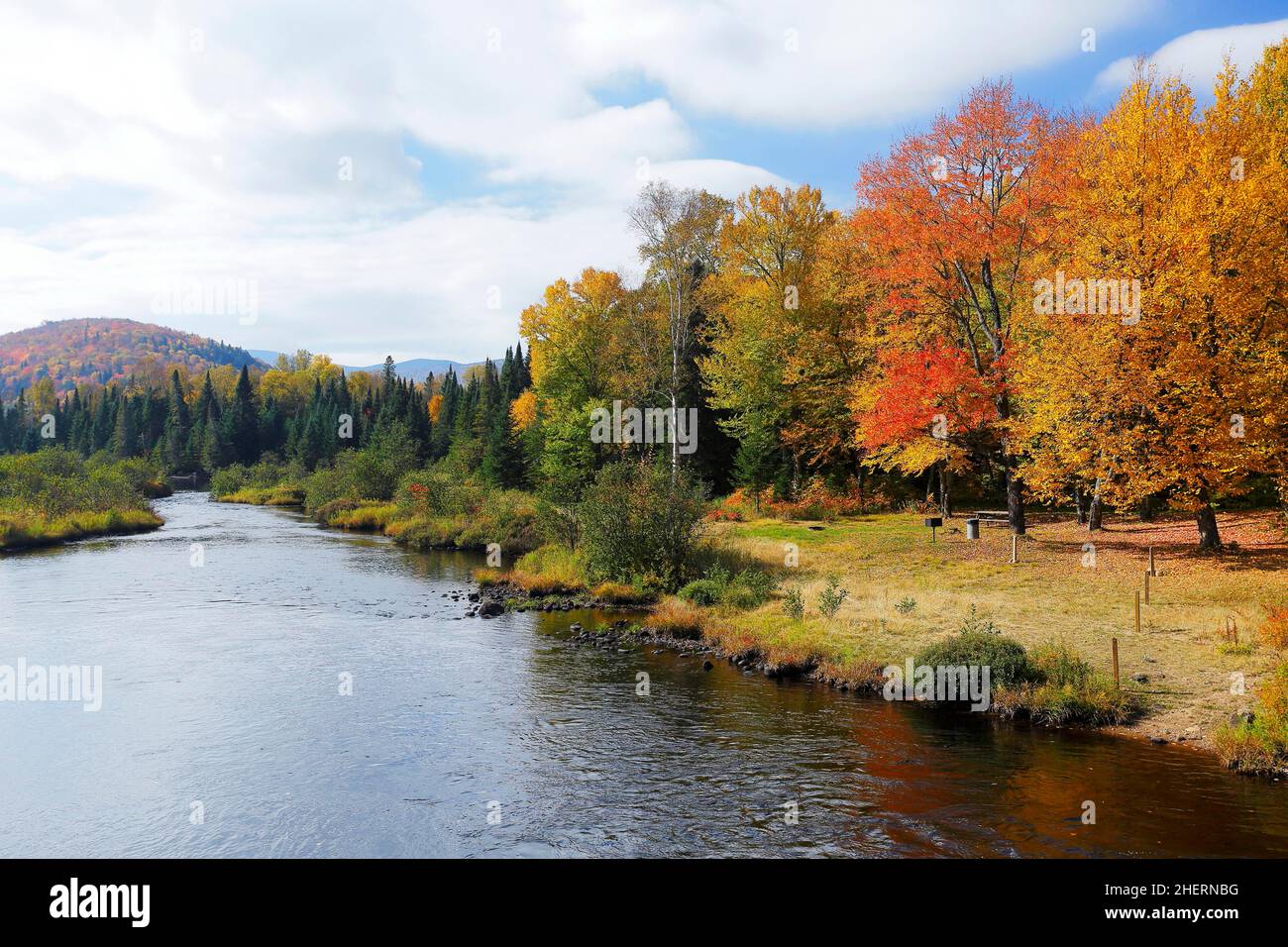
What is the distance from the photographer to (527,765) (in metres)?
15.9

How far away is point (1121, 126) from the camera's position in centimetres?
2691

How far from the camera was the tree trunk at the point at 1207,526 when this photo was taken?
27.1 meters

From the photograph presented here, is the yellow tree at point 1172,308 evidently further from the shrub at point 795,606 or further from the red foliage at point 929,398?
the shrub at point 795,606

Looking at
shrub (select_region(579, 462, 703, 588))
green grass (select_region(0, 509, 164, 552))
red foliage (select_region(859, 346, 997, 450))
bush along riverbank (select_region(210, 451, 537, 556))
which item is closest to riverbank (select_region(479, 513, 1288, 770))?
shrub (select_region(579, 462, 703, 588))

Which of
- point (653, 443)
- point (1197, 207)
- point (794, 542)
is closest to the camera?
point (1197, 207)

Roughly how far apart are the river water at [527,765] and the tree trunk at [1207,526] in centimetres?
1470

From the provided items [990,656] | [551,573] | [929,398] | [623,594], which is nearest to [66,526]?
[551,573]

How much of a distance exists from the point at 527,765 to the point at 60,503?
52.7 meters

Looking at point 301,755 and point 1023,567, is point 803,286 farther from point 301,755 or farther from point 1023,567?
point 301,755

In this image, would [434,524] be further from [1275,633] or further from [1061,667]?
[1275,633]

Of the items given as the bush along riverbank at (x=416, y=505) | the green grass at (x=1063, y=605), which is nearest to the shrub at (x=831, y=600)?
the green grass at (x=1063, y=605)
